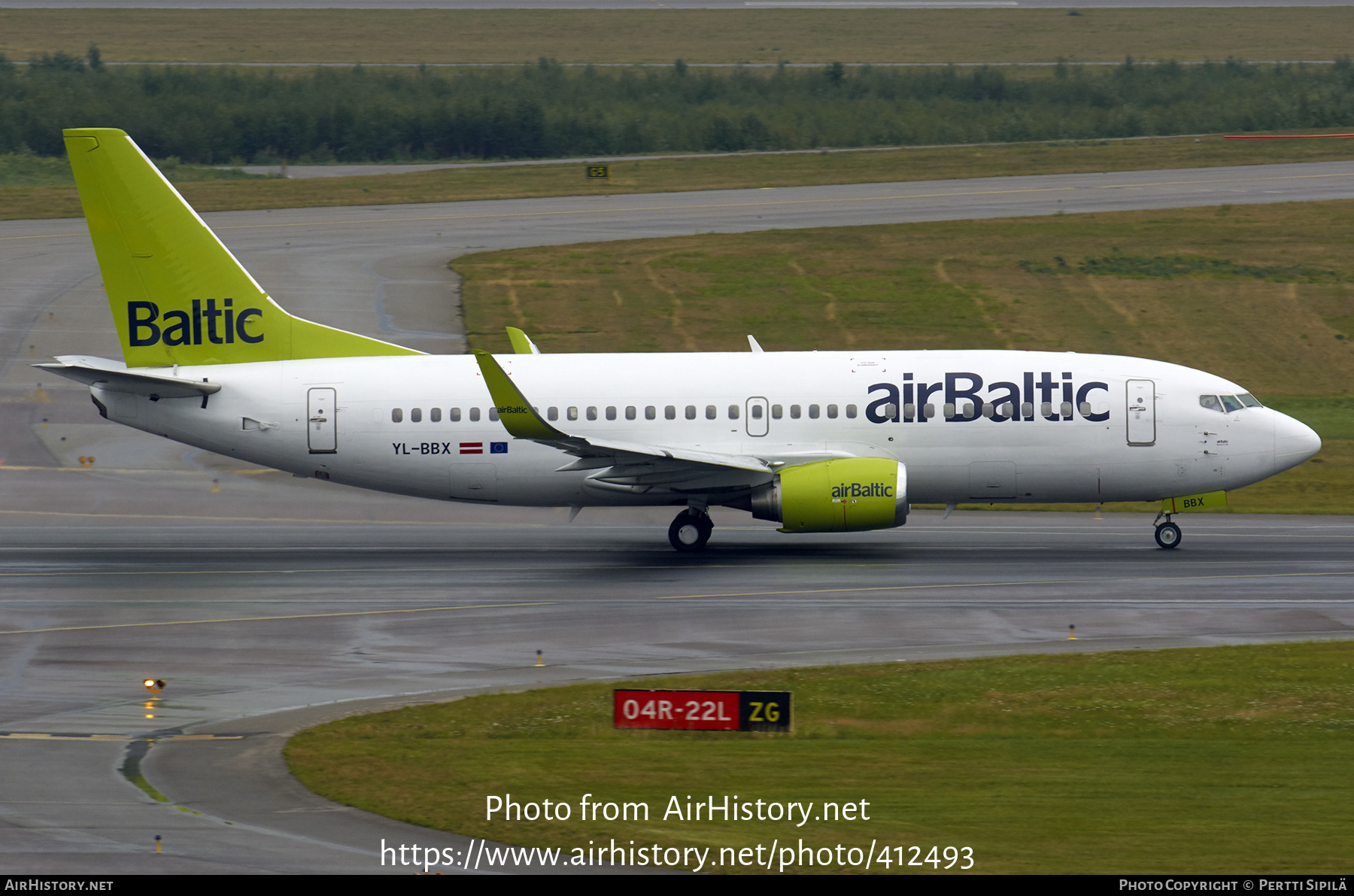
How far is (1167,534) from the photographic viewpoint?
35.7 meters

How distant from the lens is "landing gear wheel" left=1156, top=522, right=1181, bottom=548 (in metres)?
35.6

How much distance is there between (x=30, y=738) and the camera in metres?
21.4

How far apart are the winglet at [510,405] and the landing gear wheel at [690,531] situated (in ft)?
14.7

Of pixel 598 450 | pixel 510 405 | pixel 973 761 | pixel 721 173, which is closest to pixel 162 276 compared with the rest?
pixel 510 405

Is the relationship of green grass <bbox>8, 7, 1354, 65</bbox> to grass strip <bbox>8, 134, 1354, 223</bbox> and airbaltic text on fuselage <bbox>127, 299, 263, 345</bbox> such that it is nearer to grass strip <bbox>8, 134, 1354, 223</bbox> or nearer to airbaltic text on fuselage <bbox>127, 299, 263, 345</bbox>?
grass strip <bbox>8, 134, 1354, 223</bbox>

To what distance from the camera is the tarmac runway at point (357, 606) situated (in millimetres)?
18734

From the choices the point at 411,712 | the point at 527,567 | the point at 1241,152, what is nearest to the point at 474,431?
the point at 527,567

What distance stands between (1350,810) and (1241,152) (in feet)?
243

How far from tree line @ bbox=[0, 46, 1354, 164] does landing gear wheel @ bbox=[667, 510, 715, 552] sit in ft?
203

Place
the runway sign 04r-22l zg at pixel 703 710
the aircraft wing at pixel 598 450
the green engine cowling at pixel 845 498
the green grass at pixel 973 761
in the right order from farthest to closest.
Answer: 1. the green engine cowling at pixel 845 498
2. the aircraft wing at pixel 598 450
3. the runway sign 04r-22l zg at pixel 703 710
4. the green grass at pixel 973 761

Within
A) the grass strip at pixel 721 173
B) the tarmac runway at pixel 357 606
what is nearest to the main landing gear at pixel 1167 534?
the tarmac runway at pixel 357 606

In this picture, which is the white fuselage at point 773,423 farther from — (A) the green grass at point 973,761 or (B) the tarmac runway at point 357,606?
(A) the green grass at point 973,761

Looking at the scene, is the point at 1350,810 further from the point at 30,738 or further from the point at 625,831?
the point at 30,738

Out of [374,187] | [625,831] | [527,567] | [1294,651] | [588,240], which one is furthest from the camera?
[374,187]
